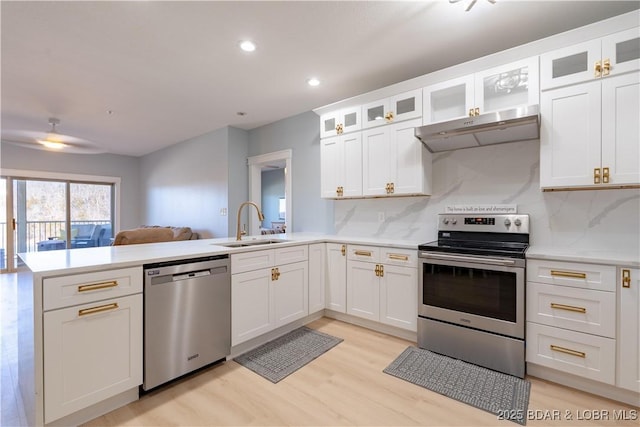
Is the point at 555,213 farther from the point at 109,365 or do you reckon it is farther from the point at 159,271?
the point at 109,365

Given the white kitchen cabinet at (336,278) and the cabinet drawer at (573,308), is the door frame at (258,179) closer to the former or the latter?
the white kitchen cabinet at (336,278)

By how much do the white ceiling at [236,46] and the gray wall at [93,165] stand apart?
277 centimetres

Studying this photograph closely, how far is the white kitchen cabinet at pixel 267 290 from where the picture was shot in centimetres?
239

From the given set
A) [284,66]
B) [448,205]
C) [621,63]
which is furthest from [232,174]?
[621,63]

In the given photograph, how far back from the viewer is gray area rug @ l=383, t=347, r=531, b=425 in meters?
1.79

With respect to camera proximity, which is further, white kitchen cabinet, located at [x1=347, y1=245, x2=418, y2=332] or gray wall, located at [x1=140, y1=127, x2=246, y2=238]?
gray wall, located at [x1=140, y1=127, x2=246, y2=238]

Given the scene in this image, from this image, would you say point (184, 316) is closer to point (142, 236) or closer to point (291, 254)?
point (291, 254)

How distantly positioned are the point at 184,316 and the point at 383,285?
175 centimetres

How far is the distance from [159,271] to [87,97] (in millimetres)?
3040

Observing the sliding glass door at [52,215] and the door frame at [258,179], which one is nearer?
the door frame at [258,179]

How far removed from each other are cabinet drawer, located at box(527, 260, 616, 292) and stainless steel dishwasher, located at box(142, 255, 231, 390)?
89.8 inches

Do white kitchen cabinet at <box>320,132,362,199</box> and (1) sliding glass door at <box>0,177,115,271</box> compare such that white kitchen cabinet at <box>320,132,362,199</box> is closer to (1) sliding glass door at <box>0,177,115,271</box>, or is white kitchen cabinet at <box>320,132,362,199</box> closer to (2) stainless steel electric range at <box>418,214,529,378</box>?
(2) stainless steel electric range at <box>418,214,529,378</box>

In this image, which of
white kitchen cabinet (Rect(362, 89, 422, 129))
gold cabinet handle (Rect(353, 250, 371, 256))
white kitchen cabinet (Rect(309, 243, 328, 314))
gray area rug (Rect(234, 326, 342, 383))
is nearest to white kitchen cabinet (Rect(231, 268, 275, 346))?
gray area rug (Rect(234, 326, 342, 383))

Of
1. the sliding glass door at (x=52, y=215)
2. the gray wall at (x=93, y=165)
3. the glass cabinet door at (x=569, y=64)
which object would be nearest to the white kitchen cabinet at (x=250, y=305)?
the glass cabinet door at (x=569, y=64)
